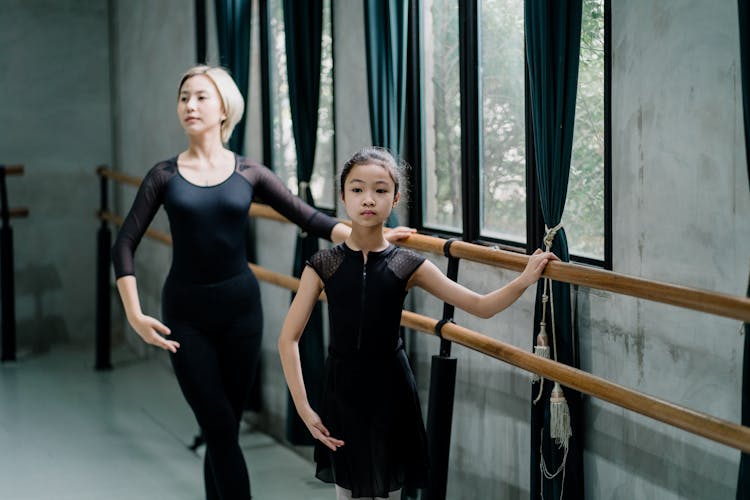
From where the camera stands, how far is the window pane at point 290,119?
5.19m

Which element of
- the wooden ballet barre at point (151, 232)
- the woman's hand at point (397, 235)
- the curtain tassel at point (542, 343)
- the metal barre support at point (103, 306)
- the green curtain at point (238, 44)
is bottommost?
the metal barre support at point (103, 306)

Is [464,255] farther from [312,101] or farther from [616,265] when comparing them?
[312,101]

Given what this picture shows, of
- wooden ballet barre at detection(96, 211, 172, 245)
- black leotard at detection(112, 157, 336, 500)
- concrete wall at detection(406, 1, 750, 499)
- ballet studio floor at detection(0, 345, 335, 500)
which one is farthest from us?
wooden ballet barre at detection(96, 211, 172, 245)

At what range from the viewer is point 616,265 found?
125 inches

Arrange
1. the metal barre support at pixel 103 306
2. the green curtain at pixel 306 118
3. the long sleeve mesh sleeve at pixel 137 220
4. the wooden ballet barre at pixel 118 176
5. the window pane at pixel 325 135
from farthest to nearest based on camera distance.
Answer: the metal barre support at pixel 103 306, the wooden ballet barre at pixel 118 176, the window pane at pixel 325 135, the green curtain at pixel 306 118, the long sleeve mesh sleeve at pixel 137 220

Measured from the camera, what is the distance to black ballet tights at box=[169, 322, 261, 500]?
3693mm

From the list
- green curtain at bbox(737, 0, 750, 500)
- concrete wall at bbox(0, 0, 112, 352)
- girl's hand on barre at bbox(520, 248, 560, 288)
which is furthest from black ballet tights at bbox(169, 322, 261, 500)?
concrete wall at bbox(0, 0, 112, 352)

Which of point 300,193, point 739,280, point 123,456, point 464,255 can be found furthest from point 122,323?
point 739,280

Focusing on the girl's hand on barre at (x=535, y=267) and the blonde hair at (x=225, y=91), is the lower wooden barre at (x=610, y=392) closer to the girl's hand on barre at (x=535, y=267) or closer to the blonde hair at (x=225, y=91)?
the girl's hand on barre at (x=535, y=267)

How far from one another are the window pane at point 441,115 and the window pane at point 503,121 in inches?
8.0

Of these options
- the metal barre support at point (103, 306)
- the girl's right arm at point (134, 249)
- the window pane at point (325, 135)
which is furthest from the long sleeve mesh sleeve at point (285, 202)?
the metal barre support at point (103, 306)

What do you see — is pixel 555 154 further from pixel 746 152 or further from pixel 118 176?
pixel 118 176

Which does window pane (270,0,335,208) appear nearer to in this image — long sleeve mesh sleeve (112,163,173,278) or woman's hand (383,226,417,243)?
long sleeve mesh sleeve (112,163,173,278)

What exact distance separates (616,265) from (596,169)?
34 cm
